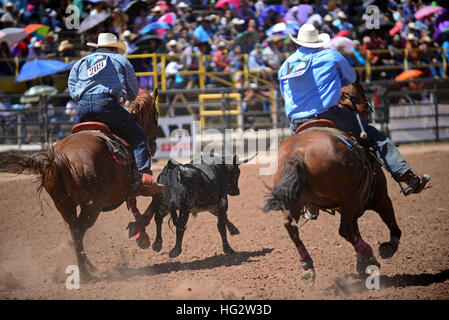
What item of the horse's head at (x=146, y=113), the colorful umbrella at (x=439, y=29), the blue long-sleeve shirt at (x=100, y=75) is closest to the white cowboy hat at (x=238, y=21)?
the colorful umbrella at (x=439, y=29)

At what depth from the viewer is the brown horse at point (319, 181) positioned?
4.70 m

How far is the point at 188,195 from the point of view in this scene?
6.37 m

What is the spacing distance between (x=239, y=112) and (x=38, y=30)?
18.1 feet

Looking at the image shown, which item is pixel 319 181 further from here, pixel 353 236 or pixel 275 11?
pixel 275 11

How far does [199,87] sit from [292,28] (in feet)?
9.05

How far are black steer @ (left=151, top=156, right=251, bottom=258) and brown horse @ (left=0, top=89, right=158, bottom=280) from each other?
28.0 inches

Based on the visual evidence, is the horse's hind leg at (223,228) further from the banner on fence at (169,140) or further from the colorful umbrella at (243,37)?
the colorful umbrella at (243,37)

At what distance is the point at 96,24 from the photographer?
1425 cm

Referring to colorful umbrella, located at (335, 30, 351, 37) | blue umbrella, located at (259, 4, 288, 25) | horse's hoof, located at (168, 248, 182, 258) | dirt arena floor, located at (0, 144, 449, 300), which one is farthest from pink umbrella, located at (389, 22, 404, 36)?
horse's hoof, located at (168, 248, 182, 258)

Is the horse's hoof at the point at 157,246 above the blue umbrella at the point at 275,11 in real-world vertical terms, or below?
below

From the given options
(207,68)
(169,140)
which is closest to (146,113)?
(169,140)

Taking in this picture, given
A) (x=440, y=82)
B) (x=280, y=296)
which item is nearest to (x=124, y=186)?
(x=280, y=296)

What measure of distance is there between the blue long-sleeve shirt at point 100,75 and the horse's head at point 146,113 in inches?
20.6

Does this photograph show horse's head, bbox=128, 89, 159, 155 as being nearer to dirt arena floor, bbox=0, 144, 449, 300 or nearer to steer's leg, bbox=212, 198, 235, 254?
steer's leg, bbox=212, 198, 235, 254
